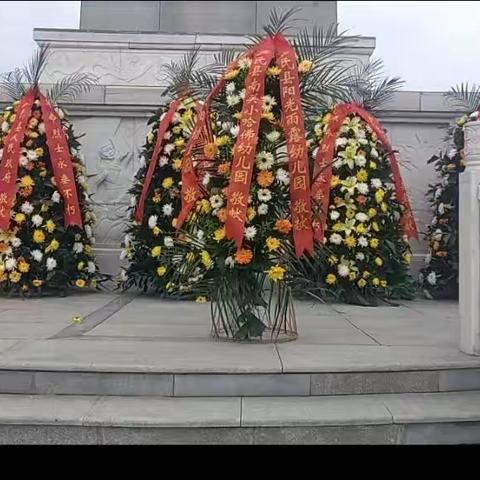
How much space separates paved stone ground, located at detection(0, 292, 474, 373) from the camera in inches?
156

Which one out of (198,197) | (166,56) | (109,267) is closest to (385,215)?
(198,197)

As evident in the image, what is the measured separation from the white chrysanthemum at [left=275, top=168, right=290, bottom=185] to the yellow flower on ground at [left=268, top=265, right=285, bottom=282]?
2.03 feet

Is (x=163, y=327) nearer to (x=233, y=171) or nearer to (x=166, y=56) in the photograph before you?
(x=233, y=171)

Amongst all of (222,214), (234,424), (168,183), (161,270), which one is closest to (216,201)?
(222,214)

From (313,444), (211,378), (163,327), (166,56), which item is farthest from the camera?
(166,56)

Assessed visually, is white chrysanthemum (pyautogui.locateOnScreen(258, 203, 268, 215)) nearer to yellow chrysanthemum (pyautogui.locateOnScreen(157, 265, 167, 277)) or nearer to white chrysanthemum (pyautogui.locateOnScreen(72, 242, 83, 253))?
yellow chrysanthemum (pyautogui.locateOnScreen(157, 265, 167, 277))

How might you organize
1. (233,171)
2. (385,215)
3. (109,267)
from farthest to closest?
(109,267) → (385,215) → (233,171)

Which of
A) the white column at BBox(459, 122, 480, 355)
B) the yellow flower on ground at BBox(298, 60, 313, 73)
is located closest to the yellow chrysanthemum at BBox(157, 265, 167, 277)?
the yellow flower on ground at BBox(298, 60, 313, 73)

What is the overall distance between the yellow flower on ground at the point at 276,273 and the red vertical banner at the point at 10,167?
361 cm

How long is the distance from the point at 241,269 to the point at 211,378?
3.47 feet

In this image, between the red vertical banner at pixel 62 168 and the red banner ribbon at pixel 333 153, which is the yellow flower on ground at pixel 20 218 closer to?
the red vertical banner at pixel 62 168

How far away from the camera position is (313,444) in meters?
3.44

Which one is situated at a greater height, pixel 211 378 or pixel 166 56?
pixel 166 56

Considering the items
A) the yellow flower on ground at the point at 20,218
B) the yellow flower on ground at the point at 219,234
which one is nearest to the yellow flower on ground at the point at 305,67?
the yellow flower on ground at the point at 219,234
